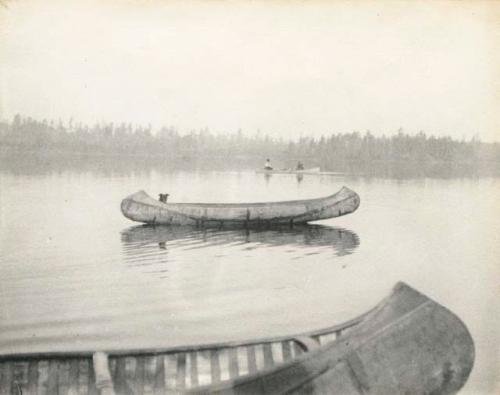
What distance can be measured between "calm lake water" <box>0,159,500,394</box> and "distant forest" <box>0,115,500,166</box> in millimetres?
322

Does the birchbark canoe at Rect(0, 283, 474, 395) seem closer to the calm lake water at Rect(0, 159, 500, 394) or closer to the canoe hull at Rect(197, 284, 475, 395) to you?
the canoe hull at Rect(197, 284, 475, 395)

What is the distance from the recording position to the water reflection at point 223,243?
4.82 m

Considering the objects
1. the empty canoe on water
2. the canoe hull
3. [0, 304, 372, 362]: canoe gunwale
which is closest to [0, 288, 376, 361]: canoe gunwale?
[0, 304, 372, 362]: canoe gunwale

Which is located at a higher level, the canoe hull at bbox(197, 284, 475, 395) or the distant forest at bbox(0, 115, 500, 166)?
the distant forest at bbox(0, 115, 500, 166)

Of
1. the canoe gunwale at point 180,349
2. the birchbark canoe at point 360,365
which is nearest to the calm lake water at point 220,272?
the canoe gunwale at point 180,349

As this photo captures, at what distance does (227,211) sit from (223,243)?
51cm

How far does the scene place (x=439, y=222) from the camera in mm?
4500

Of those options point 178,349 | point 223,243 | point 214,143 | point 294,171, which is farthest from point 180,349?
point 294,171

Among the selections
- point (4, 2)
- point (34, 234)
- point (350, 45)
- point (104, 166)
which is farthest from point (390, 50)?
point (104, 166)

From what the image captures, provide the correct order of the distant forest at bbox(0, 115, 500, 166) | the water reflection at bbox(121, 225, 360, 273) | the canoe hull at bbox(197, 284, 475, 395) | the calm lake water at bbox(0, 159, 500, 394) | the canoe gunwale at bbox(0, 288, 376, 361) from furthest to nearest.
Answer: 1. the water reflection at bbox(121, 225, 360, 273)
2. the distant forest at bbox(0, 115, 500, 166)
3. the calm lake water at bbox(0, 159, 500, 394)
4. the canoe gunwale at bbox(0, 288, 376, 361)
5. the canoe hull at bbox(197, 284, 475, 395)

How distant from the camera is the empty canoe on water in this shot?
18.5 ft

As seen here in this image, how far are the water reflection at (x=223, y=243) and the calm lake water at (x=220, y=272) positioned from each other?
0.02 m

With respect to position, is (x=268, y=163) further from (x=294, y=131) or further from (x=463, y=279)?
(x=463, y=279)

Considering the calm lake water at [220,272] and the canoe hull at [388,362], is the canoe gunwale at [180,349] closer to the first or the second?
the canoe hull at [388,362]
